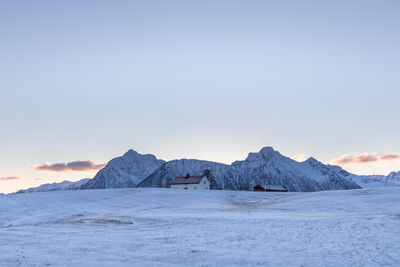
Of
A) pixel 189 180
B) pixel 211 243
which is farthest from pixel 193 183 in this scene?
pixel 211 243

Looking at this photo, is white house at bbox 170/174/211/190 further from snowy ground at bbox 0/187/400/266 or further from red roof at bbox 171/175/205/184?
snowy ground at bbox 0/187/400/266

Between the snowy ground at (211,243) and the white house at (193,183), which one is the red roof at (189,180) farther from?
the snowy ground at (211,243)

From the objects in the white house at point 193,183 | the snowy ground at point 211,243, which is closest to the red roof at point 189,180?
the white house at point 193,183

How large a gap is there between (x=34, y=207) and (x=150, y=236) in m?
35.3

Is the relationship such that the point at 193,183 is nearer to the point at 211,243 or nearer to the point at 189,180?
the point at 189,180

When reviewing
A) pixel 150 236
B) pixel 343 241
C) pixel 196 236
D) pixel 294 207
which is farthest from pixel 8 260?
pixel 294 207

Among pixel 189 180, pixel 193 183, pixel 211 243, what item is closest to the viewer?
pixel 211 243

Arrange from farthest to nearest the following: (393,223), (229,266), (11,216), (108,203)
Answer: (108,203) → (11,216) → (393,223) → (229,266)

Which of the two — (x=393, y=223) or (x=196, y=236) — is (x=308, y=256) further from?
(x=393, y=223)

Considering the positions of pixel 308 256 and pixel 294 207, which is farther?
pixel 294 207

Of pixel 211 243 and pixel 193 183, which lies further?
pixel 193 183

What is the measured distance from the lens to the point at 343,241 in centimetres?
2306

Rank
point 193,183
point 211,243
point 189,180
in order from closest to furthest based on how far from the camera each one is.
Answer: point 211,243
point 193,183
point 189,180

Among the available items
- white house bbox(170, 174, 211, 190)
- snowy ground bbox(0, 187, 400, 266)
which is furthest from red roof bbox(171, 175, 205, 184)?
snowy ground bbox(0, 187, 400, 266)
